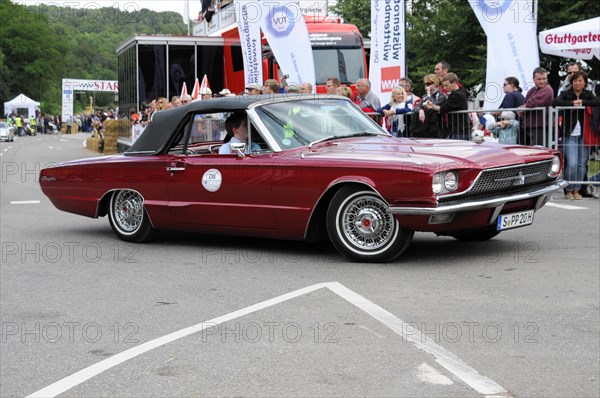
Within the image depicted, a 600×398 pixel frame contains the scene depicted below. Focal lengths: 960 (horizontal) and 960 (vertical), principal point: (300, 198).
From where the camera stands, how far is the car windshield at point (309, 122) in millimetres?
9109

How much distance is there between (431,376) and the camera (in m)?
5.00

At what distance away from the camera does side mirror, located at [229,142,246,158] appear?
29.3 feet

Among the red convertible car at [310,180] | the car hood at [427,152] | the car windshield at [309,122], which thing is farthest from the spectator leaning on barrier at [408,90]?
the car hood at [427,152]

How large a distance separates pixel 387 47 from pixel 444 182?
11.4 metres

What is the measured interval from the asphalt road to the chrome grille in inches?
25.0

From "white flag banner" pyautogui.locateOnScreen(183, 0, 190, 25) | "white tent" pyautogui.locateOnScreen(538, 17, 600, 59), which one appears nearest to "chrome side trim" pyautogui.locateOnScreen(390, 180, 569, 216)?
"white tent" pyautogui.locateOnScreen(538, 17, 600, 59)

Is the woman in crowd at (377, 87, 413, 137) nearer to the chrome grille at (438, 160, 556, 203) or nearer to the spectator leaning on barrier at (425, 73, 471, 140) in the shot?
the spectator leaning on barrier at (425, 73, 471, 140)

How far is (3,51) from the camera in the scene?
381ft

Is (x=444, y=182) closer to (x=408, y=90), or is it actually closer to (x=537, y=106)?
(x=537, y=106)

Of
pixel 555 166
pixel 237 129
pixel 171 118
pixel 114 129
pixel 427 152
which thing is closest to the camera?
pixel 427 152

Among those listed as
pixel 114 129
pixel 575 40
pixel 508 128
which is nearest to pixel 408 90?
pixel 508 128

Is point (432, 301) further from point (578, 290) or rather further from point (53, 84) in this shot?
point (53, 84)

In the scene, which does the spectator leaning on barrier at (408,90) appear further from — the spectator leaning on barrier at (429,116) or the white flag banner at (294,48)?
the white flag banner at (294,48)

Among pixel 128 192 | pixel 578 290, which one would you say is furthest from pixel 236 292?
pixel 128 192
